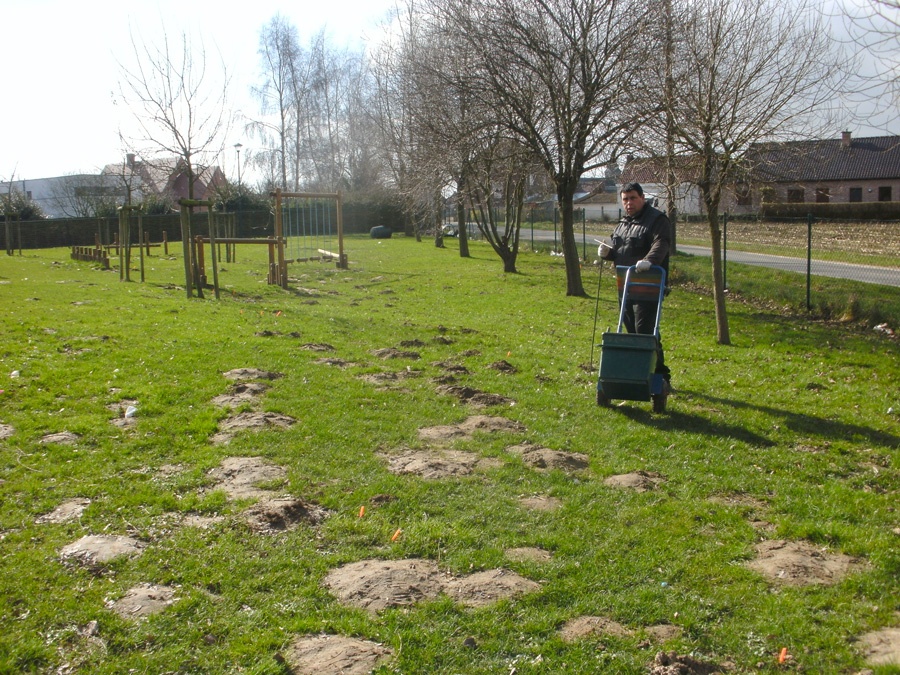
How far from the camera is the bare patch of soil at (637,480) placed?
18.5 feet

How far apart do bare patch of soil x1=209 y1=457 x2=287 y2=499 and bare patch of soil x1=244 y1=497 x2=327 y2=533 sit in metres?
→ 0.24

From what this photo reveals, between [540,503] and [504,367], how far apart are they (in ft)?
14.0

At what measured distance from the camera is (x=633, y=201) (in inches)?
310

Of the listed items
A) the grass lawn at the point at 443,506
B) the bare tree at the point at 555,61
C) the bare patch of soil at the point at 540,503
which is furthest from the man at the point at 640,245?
the bare tree at the point at 555,61

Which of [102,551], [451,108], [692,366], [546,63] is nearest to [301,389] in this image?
[102,551]

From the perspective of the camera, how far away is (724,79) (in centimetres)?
1077

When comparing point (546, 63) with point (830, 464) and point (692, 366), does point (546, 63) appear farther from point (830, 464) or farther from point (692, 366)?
point (830, 464)

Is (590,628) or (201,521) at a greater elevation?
(201,521)

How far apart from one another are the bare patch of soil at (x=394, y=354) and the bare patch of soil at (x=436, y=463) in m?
3.85

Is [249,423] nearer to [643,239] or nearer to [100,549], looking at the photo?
[100,549]

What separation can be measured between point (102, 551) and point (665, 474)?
3982 millimetres

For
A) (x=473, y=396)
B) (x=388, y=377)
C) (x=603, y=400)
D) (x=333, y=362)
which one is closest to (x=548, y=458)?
(x=603, y=400)

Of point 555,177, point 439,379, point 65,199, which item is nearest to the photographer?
point 439,379

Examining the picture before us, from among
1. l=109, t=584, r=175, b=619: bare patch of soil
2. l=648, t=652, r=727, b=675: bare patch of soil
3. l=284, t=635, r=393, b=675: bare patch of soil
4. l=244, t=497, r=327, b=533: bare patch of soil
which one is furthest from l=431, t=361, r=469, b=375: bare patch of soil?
l=648, t=652, r=727, b=675: bare patch of soil
